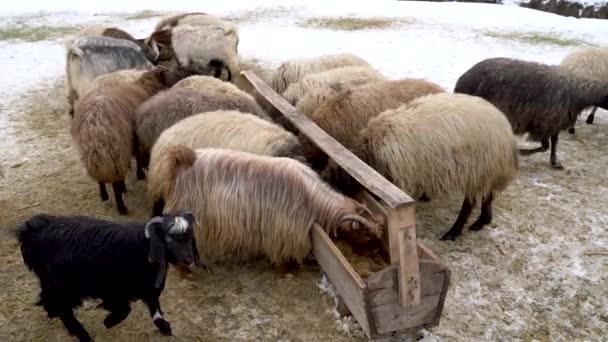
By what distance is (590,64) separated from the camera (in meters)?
6.02

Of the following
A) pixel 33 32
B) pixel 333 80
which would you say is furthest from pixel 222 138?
pixel 33 32

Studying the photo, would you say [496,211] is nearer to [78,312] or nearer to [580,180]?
[580,180]

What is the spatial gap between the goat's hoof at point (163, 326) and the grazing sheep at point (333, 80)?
333 centimetres

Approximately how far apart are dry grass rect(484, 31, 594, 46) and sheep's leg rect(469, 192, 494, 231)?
7876 millimetres

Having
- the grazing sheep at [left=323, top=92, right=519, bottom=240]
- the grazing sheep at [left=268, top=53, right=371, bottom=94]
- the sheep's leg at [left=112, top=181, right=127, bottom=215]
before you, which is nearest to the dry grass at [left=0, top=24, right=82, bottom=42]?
the grazing sheep at [left=268, top=53, right=371, bottom=94]

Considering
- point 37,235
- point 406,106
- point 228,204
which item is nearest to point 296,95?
point 406,106

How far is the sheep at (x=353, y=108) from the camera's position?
5.02m

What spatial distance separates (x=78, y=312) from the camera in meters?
3.60

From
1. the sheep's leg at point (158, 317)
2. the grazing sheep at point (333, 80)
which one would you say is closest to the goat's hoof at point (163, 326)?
the sheep's leg at point (158, 317)

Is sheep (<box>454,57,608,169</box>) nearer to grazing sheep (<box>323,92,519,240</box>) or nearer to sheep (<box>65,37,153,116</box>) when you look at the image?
grazing sheep (<box>323,92,519,240</box>)

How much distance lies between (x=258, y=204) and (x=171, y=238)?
0.97m

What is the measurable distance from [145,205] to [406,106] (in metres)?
2.83

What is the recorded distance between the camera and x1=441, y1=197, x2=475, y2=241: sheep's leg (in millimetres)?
4480

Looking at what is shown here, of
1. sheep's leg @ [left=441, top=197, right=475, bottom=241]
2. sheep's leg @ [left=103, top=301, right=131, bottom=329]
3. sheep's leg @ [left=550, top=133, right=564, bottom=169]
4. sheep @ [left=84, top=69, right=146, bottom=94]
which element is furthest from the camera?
sheep's leg @ [left=550, top=133, right=564, bottom=169]
